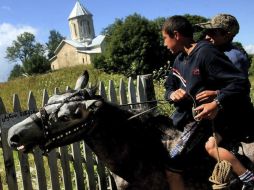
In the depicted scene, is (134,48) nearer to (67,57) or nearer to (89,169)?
(89,169)

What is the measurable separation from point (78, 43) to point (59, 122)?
113837 mm

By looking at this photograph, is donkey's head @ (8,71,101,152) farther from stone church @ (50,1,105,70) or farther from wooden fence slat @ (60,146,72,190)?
stone church @ (50,1,105,70)

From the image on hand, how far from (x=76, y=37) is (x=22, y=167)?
119m

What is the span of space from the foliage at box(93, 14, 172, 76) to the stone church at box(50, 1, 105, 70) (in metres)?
47.1

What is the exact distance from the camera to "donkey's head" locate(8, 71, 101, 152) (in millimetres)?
4020

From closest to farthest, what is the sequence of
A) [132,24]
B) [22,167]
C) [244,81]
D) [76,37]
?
1. [244,81]
2. [22,167]
3. [132,24]
4. [76,37]

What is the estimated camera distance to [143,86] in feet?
26.5

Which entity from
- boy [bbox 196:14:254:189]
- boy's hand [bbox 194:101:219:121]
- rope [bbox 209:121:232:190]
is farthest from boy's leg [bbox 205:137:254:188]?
boy [bbox 196:14:254:189]

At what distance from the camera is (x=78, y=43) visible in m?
116

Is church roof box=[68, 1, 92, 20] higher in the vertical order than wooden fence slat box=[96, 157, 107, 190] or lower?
higher

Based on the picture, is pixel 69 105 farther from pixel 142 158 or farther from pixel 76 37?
pixel 76 37

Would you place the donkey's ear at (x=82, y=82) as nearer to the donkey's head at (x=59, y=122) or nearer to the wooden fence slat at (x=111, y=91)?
the donkey's head at (x=59, y=122)

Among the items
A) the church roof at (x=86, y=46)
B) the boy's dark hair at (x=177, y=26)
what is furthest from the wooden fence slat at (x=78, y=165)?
the church roof at (x=86, y=46)

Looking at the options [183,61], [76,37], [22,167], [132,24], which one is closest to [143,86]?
[22,167]
